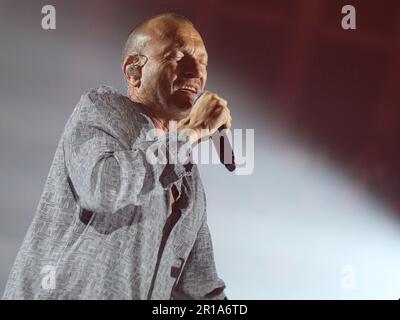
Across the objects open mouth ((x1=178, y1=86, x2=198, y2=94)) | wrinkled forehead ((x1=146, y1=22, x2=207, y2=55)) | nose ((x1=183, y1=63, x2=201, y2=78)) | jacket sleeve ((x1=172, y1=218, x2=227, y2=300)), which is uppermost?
wrinkled forehead ((x1=146, y1=22, x2=207, y2=55))

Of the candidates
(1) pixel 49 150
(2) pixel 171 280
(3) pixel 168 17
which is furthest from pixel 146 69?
(2) pixel 171 280

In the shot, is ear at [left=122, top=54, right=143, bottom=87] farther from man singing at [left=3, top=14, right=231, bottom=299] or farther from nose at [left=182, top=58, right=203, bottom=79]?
nose at [left=182, top=58, right=203, bottom=79]

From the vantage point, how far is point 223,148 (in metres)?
2.19

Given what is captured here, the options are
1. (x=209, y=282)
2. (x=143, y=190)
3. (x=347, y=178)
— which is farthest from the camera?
(x=347, y=178)

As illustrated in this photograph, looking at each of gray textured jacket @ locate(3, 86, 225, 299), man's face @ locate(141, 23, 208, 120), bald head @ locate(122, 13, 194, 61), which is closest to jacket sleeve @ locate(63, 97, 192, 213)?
gray textured jacket @ locate(3, 86, 225, 299)

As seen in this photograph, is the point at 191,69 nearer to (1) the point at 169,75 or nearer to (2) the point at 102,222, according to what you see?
(1) the point at 169,75

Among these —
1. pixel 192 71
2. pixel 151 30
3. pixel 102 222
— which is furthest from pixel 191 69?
pixel 102 222

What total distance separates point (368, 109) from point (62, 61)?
39.3 inches

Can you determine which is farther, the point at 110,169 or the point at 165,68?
the point at 165,68

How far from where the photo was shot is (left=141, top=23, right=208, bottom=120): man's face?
2.12 m

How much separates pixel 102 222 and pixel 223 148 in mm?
465

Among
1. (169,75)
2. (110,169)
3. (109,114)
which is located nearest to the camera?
(110,169)

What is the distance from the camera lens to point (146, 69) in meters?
2.13

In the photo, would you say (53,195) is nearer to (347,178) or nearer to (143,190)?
(143,190)
